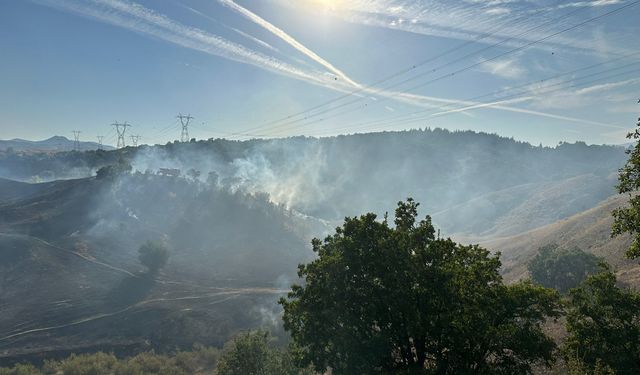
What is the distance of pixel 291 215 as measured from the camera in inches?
5359

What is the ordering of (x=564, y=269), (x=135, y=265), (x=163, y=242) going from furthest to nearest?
(x=163, y=242) < (x=135, y=265) < (x=564, y=269)

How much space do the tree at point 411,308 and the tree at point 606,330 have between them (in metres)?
3.10

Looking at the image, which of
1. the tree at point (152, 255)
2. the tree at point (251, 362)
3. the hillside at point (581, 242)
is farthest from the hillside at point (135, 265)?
the hillside at point (581, 242)

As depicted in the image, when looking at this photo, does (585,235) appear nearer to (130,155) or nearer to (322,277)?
(322,277)

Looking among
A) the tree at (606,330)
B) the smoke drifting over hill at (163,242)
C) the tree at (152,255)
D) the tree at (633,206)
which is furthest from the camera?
the tree at (152,255)

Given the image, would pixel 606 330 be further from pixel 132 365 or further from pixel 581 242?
pixel 581 242

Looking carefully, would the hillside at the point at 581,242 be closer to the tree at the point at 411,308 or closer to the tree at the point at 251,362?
the tree at the point at 411,308

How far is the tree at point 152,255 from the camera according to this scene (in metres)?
86.4

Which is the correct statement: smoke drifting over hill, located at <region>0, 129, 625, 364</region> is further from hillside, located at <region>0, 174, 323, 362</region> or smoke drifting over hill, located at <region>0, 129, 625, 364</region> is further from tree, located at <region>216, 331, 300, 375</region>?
tree, located at <region>216, 331, 300, 375</region>

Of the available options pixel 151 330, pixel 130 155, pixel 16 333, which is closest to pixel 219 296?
pixel 151 330

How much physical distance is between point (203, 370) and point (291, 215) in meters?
86.3

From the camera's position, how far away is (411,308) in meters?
18.5

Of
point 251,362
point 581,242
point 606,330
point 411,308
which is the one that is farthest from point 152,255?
point 581,242

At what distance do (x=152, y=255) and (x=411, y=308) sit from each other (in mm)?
80660
